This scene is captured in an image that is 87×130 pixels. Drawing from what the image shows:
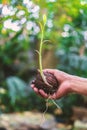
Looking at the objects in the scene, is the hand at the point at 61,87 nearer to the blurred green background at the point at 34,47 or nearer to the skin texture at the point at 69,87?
the skin texture at the point at 69,87

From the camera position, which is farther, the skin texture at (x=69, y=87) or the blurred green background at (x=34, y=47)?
the blurred green background at (x=34, y=47)

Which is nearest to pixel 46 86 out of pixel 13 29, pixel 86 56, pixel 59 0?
pixel 59 0

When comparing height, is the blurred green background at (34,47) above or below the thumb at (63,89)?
below

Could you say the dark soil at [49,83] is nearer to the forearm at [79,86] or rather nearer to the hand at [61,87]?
the hand at [61,87]

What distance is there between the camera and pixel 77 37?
22.9 ft

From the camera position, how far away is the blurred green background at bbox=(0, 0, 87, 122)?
4.50 m

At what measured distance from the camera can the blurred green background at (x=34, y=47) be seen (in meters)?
4.50

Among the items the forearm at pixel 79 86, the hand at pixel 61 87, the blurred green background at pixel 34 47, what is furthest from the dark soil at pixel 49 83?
the blurred green background at pixel 34 47

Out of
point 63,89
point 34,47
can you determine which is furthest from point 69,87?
point 34,47

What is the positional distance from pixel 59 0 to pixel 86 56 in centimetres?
327

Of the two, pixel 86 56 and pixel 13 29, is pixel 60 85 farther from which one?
pixel 86 56

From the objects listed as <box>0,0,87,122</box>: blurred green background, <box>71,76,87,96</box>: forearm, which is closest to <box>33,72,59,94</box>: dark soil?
<box>71,76,87,96</box>: forearm

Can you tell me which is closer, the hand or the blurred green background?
the hand

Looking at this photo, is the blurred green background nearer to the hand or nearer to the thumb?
the hand
